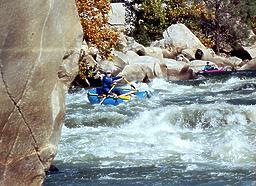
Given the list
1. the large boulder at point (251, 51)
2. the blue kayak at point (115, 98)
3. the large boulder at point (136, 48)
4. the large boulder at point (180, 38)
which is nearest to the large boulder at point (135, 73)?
the blue kayak at point (115, 98)

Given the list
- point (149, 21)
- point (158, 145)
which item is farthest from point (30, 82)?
point (149, 21)

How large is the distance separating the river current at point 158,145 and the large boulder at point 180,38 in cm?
1627

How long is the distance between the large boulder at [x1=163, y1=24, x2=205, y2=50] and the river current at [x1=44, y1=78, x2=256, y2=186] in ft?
53.4

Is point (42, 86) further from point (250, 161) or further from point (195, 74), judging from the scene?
point (195, 74)

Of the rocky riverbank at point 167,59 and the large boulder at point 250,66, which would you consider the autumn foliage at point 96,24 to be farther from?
the large boulder at point 250,66

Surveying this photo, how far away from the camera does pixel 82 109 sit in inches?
684

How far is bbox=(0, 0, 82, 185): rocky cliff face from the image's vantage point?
4.28 metres

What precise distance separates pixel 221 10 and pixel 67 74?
114 ft

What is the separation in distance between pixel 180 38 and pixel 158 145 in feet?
76.3

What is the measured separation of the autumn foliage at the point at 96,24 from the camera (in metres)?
22.0

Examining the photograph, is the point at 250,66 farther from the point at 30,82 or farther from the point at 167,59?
the point at 30,82

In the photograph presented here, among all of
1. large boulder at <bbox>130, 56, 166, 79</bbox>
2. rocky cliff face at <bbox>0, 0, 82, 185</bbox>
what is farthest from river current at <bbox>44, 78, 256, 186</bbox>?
large boulder at <bbox>130, 56, 166, 79</bbox>

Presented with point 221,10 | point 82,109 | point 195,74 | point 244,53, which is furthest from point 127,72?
point 221,10

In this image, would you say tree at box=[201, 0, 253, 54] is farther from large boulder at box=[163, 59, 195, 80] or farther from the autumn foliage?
the autumn foliage
